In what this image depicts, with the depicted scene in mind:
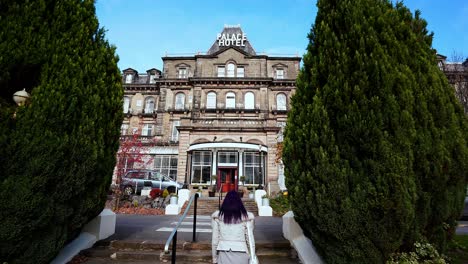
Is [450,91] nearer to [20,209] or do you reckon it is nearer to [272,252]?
[272,252]

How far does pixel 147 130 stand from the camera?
33.7 metres

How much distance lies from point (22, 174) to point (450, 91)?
6798 mm

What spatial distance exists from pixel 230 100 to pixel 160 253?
26.5 m

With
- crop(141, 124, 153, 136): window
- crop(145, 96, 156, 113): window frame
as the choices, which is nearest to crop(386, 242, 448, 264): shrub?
crop(141, 124, 153, 136): window

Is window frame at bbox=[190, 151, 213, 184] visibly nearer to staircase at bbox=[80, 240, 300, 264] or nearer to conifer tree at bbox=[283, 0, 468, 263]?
staircase at bbox=[80, 240, 300, 264]

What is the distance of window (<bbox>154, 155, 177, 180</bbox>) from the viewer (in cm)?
2984

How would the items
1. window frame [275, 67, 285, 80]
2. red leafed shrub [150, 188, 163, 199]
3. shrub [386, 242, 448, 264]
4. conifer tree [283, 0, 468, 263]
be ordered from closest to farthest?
conifer tree [283, 0, 468, 263] → shrub [386, 242, 448, 264] → red leafed shrub [150, 188, 163, 199] → window frame [275, 67, 285, 80]

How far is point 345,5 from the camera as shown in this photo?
14.8ft

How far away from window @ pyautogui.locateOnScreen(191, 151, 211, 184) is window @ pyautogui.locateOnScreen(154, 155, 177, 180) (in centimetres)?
733

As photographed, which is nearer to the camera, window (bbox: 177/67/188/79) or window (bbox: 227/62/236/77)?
window (bbox: 227/62/236/77)

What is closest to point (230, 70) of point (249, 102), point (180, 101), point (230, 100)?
point (230, 100)

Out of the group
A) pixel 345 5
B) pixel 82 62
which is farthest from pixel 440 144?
pixel 82 62

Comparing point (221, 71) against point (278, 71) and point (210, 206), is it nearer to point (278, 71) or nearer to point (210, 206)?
point (278, 71)

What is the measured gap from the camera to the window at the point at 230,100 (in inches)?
1217
